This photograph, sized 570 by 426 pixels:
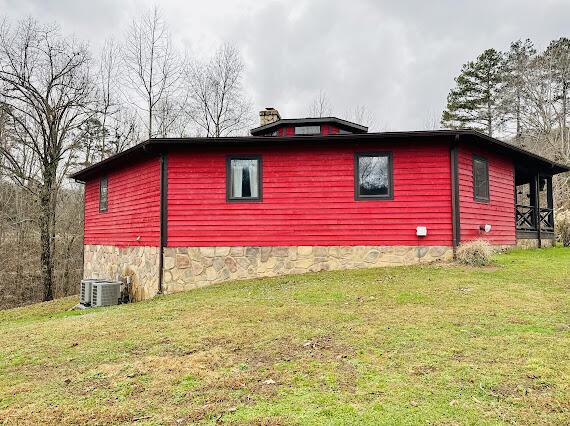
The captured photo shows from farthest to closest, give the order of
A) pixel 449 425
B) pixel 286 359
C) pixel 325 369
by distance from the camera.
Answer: pixel 286 359 → pixel 325 369 → pixel 449 425

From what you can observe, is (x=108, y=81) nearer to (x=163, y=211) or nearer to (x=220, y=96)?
(x=220, y=96)

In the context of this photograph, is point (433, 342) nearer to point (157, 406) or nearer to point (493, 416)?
point (493, 416)

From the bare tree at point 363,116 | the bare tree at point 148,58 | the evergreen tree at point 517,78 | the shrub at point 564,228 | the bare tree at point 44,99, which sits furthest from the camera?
the bare tree at point 363,116

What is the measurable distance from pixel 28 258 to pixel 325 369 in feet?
66.5

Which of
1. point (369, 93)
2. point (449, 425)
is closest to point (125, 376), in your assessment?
point (449, 425)

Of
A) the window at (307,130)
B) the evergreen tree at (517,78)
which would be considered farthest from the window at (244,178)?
the evergreen tree at (517,78)

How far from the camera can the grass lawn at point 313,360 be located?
116 inches

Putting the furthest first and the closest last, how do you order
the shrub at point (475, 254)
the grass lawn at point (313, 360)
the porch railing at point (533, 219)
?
the porch railing at point (533, 219), the shrub at point (475, 254), the grass lawn at point (313, 360)

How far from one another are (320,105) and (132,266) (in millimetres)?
21404

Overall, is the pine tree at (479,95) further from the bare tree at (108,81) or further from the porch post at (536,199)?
the bare tree at (108,81)

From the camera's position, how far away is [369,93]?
102ft

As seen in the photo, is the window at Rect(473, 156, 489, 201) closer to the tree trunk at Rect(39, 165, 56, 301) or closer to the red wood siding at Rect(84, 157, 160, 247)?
the red wood siding at Rect(84, 157, 160, 247)

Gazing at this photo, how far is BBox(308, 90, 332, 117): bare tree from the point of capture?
29219 mm

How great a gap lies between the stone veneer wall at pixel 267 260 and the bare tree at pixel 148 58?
1406 centimetres
